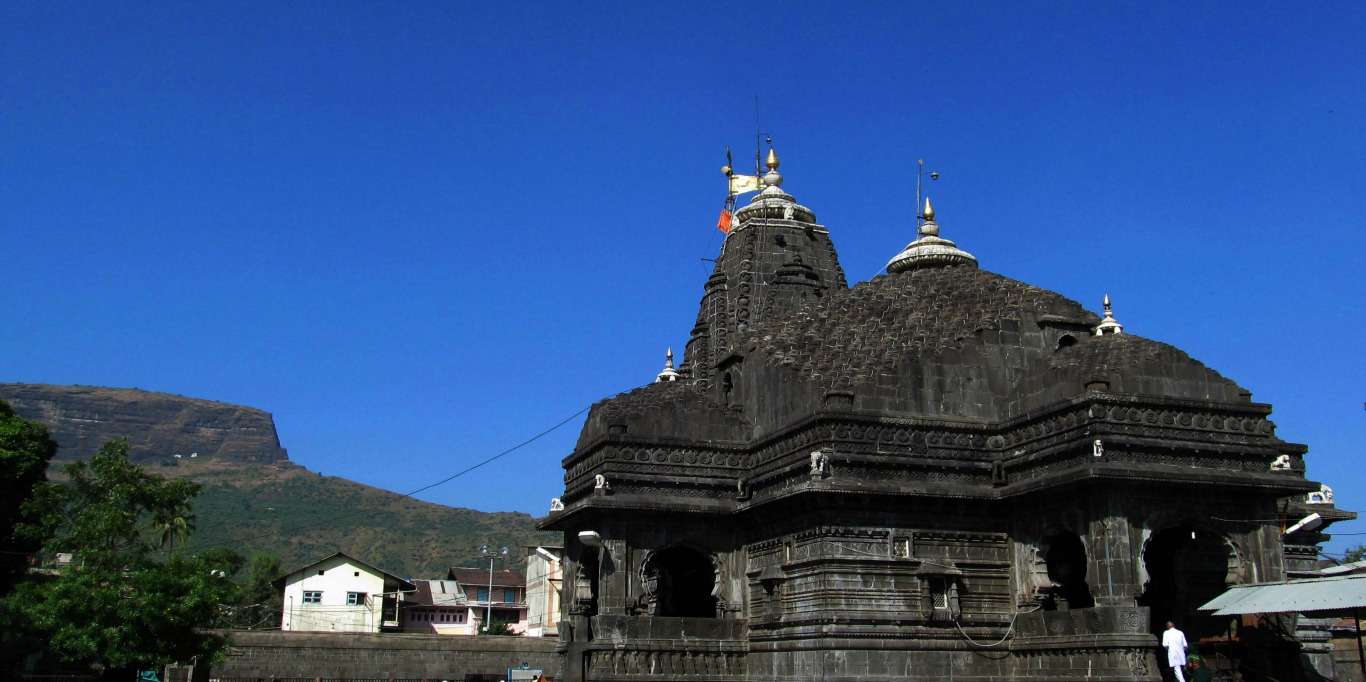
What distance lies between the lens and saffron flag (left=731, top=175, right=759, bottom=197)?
128ft

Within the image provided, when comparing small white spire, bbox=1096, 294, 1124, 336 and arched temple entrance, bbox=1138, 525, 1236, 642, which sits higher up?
small white spire, bbox=1096, 294, 1124, 336

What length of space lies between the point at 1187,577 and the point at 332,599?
42.8 meters

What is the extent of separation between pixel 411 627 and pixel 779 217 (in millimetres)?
37764

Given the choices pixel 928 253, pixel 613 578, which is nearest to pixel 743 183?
pixel 928 253

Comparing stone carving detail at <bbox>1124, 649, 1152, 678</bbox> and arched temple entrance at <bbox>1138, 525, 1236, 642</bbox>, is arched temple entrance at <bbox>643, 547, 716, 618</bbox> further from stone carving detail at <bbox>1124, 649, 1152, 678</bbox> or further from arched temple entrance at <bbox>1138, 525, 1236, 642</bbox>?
stone carving detail at <bbox>1124, 649, 1152, 678</bbox>

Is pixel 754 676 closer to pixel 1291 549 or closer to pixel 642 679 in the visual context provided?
pixel 642 679

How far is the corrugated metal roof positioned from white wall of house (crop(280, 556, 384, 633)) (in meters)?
44.0

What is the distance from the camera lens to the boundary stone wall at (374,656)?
39.6 metres

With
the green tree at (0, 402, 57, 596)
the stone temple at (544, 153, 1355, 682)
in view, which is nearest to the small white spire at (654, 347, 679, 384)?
the stone temple at (544, 153, 1355, 682)

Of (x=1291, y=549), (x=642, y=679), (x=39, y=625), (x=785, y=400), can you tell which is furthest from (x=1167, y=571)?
(x=39, y=625)

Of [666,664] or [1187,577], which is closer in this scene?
[1187,577]

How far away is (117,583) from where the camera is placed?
2778 centimetres

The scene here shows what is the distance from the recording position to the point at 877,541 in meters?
23.0

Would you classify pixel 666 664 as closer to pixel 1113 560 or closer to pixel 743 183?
pixel 1113 560
